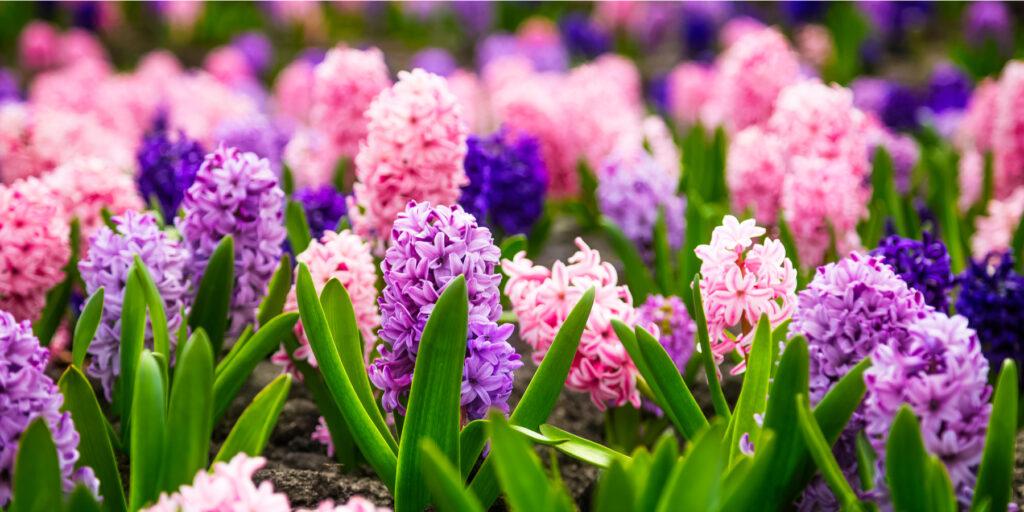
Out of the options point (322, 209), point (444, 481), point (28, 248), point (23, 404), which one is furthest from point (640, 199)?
point (23, 404)

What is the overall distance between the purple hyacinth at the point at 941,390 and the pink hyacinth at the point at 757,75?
313 cm

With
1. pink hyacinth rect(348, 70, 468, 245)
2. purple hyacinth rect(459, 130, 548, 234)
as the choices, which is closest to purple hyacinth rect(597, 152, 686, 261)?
purple hyacinth rect(459, 130, 548, 234)

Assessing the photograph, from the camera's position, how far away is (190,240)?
260 centimetres

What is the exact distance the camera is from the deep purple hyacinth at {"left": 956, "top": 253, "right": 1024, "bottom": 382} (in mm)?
2514

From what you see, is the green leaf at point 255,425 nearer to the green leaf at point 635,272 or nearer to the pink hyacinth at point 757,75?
the green leaf at point 635,272

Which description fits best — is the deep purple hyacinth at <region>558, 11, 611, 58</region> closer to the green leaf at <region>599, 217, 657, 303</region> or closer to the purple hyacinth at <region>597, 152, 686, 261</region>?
the purple hyacinth at <region>597, 152, 686, 261</region>

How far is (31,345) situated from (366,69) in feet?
7.36

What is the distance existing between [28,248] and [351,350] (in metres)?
1.09

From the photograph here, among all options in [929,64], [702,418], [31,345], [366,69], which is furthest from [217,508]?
[929,64]

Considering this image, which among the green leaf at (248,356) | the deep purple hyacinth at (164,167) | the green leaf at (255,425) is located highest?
the deep purple hyacinth at (164,167)

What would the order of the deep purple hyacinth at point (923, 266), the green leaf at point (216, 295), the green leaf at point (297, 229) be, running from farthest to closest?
the green leaf at point (297, 229), the green leaf at point (216, 295), the deep purple hyacinth at point (923, 266)

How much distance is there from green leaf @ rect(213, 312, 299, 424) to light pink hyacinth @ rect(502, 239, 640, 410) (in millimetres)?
495

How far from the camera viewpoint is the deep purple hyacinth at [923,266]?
7.62 ft

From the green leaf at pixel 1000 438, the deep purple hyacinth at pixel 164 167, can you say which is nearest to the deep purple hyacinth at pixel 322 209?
the deep purple hyacinth at pixel 164 167
